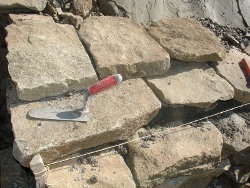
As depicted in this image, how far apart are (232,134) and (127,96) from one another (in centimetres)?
95

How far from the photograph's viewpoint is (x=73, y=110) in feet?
7.61

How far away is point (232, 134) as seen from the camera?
9.29ft

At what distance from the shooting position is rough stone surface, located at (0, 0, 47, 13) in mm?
2830

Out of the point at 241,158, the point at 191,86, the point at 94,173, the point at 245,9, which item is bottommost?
the point at 241,158

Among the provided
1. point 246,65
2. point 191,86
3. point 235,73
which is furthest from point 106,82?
point 246,65

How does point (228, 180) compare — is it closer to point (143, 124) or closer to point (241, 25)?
point (143, 124)

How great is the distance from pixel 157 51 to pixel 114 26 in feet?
1.41

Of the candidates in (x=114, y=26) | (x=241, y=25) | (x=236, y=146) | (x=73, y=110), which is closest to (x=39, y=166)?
(x=73, y=110)

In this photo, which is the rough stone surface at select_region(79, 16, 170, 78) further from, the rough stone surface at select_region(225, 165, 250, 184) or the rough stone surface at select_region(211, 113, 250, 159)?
the rough stone surface at select_region(225, 165, 250, 184)

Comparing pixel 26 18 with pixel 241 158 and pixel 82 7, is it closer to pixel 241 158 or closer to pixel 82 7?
pixel 82 7

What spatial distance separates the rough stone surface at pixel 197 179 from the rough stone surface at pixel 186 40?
0.87m

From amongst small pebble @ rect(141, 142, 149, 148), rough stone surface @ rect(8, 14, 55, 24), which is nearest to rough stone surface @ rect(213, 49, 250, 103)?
small pebble @ rect(141, 142, 149, 148)

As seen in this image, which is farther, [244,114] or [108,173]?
[244,114]

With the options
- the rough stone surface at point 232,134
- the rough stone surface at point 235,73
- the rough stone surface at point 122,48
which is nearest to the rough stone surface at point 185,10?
the rough stone surface at point 122,48
